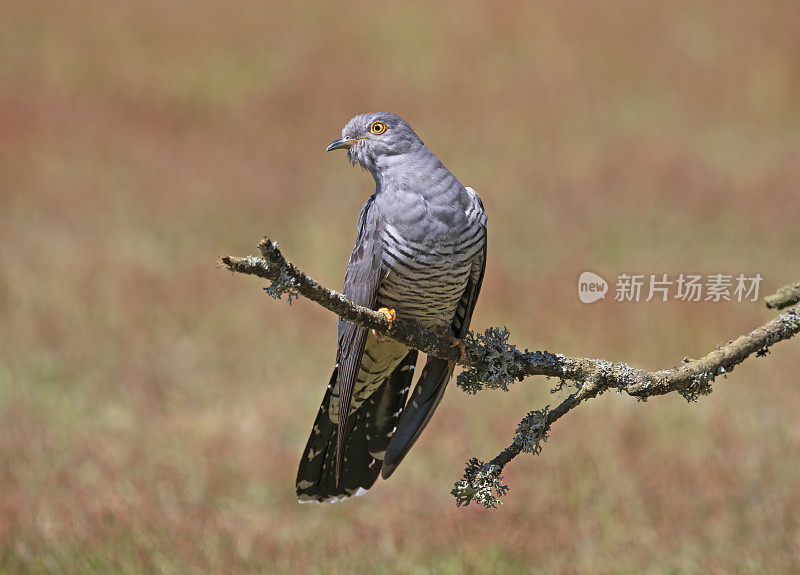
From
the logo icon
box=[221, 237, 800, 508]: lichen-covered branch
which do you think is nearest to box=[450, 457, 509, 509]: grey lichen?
box=[221, 237, 800, 508]: lichen-covered branch

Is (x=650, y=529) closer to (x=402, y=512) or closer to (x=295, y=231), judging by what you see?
(x=402, y=512)

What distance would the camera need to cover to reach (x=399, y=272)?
3330mm

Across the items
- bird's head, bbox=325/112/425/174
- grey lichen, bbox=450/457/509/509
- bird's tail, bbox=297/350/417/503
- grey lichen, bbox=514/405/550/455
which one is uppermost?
bird's head, bbox=325/112/425/174

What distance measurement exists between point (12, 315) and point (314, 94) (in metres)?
5.01

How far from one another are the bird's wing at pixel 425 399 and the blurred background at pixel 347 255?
150 centimetres

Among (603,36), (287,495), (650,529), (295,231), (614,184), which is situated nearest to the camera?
(650,529)

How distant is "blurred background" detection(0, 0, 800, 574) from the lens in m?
5.05

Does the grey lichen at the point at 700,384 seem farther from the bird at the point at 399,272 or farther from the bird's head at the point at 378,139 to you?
the bird's head at the point at 378,139

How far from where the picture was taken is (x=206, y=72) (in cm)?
1234

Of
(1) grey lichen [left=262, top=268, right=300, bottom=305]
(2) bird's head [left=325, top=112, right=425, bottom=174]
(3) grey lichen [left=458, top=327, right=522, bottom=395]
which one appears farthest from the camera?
(2) bird's head [left=325, top=112, right=425, bottom=174]

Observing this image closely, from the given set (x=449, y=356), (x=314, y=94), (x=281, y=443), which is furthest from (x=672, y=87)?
(x=449, y=356)

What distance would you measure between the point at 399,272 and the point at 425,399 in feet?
1.68

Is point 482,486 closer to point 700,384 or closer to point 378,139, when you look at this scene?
point 700,384

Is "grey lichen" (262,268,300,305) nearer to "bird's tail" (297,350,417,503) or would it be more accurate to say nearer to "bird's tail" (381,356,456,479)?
"bird's tail" (381,356,456,479)
